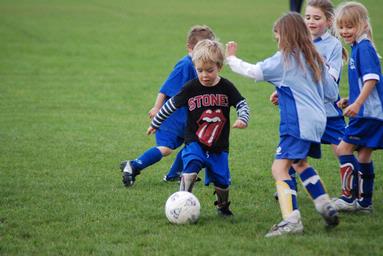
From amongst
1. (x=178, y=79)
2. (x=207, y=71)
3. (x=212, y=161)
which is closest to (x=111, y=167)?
(x=178, y=79)

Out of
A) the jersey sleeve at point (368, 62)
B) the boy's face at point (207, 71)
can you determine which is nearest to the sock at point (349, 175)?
the jersey sleeve at point (368, 62)

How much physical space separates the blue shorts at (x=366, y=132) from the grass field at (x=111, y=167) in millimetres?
621

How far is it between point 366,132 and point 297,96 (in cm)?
107

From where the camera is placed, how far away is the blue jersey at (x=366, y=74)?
5996 millimetres

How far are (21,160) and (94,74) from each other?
822 centimetres

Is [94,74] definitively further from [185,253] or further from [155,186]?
[185,253]

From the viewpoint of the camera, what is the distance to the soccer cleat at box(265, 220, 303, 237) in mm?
5426

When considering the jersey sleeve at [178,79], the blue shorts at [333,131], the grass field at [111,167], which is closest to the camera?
the grass field at [111,167]

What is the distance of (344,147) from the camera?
21.1 ft

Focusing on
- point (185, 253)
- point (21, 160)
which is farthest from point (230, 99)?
point (21, 160)

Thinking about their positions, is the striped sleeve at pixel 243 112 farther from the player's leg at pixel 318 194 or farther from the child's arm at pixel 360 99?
the child's arm at pixel 360 99

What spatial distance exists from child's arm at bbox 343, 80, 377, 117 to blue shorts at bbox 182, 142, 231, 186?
1089 mm

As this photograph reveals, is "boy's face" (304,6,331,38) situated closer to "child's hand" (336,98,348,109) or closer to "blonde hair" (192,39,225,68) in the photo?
"child's hand" (336,98,348,109)

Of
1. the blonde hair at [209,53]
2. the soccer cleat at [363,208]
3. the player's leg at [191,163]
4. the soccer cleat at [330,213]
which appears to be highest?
the blonde hair at [209,53]
